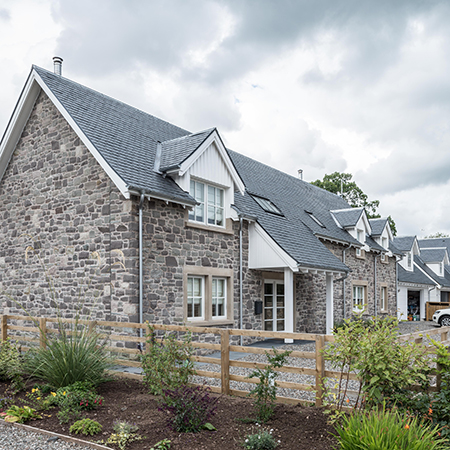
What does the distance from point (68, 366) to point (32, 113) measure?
30.5 feet

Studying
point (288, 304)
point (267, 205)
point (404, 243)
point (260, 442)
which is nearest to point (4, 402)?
point (260, 442)

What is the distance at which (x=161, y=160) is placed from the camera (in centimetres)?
1315

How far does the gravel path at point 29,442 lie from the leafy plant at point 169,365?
4.95 ft

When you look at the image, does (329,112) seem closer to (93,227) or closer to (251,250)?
(251,250)

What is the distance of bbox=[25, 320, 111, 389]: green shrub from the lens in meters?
7.41

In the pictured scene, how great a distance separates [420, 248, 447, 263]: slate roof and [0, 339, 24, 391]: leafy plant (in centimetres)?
3657

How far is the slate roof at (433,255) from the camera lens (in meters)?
38.2

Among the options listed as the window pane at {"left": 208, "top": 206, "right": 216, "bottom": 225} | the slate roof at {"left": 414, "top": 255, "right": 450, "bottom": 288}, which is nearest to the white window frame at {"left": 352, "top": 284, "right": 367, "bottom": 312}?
the window pane at {"left": 208, "top": 206, "right": 216, "bottom": 225}

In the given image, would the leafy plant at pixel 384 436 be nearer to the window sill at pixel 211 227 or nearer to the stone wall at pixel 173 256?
the stone wall at pixel 173 256

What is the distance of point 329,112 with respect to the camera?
1733cm

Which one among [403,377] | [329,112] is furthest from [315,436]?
[329,112]

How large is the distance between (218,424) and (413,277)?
29.9 meters

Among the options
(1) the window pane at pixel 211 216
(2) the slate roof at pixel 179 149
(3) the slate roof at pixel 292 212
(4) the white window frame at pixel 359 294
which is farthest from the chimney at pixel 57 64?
(4) the white window frame at pixel 359 294

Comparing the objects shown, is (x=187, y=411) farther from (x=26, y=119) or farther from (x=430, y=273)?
(x=430, y=273)
